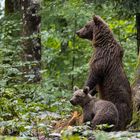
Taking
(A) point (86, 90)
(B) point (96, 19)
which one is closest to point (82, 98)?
(A) point (86, 90)

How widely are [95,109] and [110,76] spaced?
839mm

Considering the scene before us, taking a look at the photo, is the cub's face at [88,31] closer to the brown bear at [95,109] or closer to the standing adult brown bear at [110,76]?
the standing adult brown bear at [110,76]

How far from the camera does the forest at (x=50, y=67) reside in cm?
687

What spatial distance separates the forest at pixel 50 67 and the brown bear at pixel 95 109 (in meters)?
0.39

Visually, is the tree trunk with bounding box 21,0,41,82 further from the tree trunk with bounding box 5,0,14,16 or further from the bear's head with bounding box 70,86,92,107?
the bear's head with bounding box 70,86,92,107

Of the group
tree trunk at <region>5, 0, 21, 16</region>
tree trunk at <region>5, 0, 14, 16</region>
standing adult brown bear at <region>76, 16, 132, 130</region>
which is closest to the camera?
standing adult brown bear at <region>76, 16, 132, 130</region>

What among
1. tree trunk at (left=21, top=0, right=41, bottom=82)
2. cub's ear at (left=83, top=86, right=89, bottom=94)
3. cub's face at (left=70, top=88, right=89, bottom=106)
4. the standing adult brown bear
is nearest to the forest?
tree trunk at (left=21, top=0, right=41, bottom=82)

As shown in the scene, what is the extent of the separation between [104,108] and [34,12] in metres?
6.34

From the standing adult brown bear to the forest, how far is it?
9.7 inches

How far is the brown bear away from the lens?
7.88m

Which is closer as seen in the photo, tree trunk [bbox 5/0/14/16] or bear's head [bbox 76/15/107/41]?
bear's head [bbox 76/15/107/41]

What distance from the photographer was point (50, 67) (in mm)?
17188

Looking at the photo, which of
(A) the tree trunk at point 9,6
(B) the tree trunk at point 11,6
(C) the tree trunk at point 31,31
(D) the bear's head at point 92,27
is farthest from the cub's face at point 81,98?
(A) the tree trunk at point 9,6

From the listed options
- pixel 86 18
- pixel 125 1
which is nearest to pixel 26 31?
pixel 86 18
